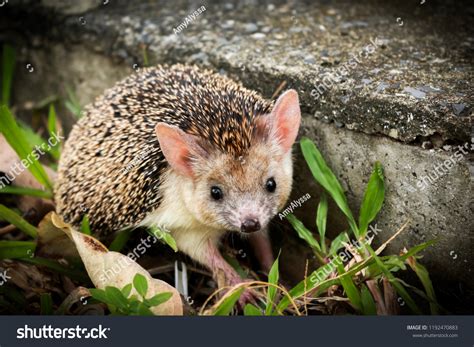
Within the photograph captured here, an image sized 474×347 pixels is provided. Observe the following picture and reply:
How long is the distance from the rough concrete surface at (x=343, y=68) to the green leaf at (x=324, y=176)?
0.33ft

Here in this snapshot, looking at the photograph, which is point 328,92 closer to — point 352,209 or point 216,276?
point 352,209

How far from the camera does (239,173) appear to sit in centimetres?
324

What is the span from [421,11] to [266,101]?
1.39 metres

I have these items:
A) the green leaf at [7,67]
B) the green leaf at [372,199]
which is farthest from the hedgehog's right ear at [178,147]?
the green leaf at [7,67]

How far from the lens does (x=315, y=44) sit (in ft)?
13.0

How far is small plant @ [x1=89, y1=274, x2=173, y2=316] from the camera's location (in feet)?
9.32

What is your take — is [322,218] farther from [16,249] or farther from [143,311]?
[16,249]

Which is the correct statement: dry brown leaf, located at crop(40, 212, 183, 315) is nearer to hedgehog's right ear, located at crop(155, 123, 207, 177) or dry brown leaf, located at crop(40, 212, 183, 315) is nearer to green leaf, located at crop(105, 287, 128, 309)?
green leaf, located at crop(105, 287, 128, 309)

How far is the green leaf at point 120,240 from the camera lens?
141 inches

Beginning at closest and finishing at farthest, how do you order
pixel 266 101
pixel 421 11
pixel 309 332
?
1. pixel 309 332
2. pixel 266 101
3. pixel 421 11

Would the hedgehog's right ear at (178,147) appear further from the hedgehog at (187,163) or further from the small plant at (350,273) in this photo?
the small plant at (350,273)

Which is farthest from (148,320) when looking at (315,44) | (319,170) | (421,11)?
(421,11)

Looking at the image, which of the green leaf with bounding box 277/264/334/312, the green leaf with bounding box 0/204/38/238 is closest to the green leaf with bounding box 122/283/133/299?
the green leaf with bounding box 277/264/334/312

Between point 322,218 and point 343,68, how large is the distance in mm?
866
